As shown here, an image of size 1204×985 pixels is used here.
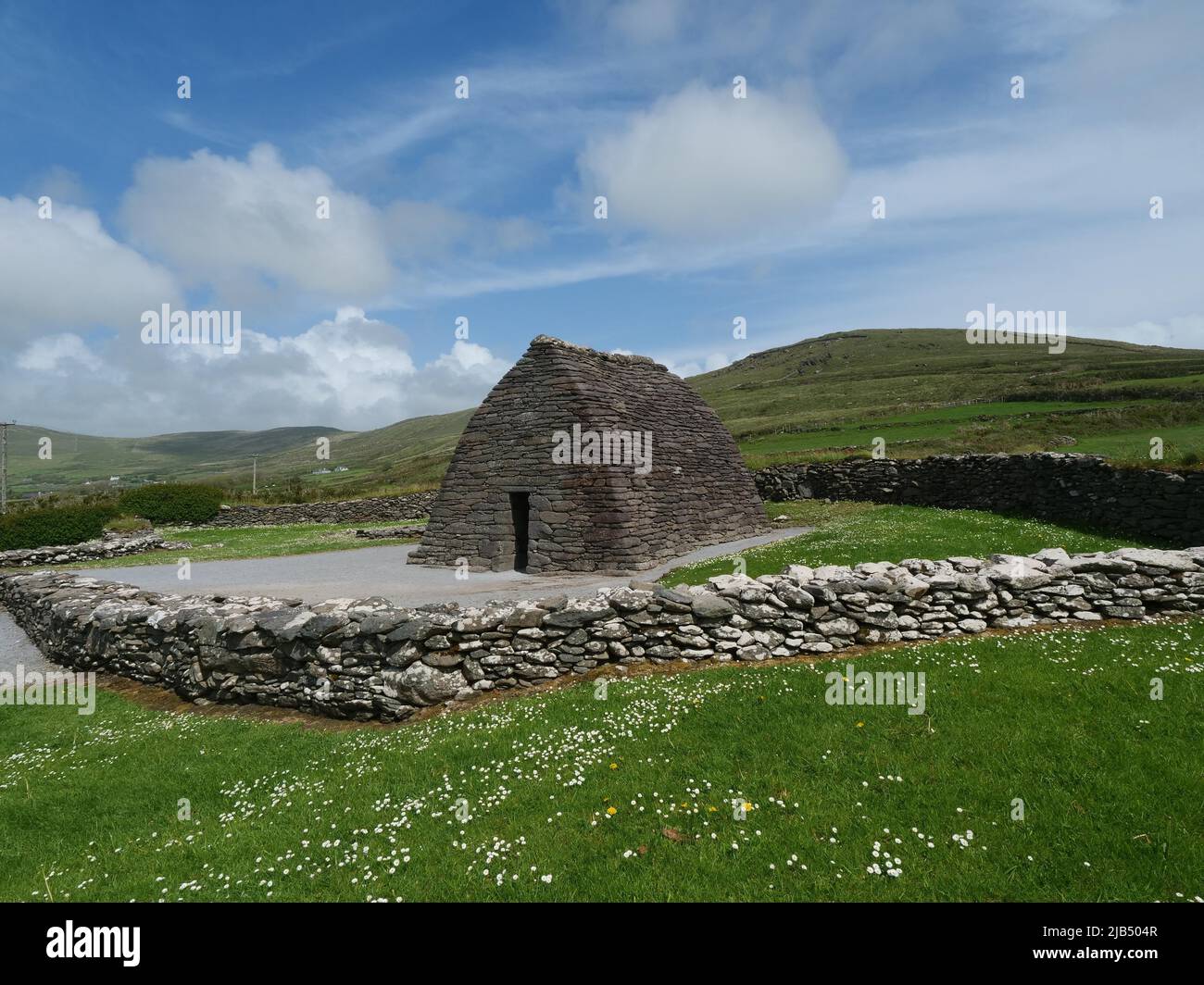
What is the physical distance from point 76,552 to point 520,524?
18.5 meters

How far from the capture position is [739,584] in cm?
914

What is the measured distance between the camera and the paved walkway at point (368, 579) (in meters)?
15.3

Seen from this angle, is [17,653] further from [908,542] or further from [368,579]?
[908,542]

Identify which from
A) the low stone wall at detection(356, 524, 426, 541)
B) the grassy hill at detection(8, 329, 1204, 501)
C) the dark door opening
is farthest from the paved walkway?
the grassy hill at detection(8, 329, 1204, 501)

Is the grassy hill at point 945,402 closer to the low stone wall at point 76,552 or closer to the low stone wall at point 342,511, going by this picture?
the low stone wall at point 342,511

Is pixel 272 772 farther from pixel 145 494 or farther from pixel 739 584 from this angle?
pixel 145 494

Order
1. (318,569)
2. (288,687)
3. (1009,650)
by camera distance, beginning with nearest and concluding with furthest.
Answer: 1. (1009,650)
2. (288,687)
3. (318,569)

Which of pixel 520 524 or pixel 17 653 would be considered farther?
pixel 520 524

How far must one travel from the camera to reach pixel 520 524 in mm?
20656

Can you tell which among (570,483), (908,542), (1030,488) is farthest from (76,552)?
(1030,488)

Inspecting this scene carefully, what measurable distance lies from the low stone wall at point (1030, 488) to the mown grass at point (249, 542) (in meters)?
21.9
